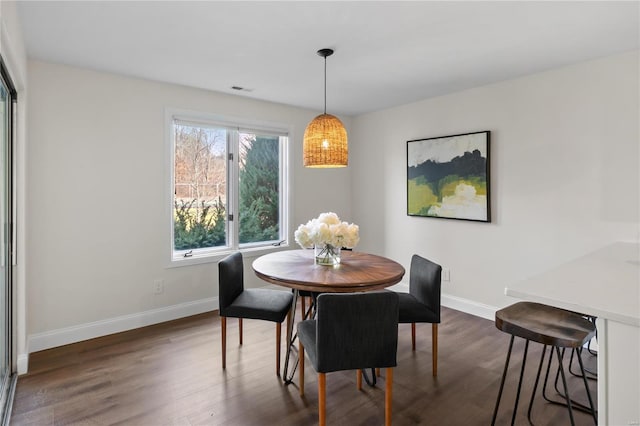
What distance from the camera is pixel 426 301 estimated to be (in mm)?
2539

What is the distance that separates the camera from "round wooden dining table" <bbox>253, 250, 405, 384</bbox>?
6.88 ft

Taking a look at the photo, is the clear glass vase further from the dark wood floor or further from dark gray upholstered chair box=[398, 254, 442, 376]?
the dark wood floor

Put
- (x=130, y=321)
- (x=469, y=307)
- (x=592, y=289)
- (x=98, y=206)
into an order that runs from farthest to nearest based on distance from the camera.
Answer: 1. (x=469, y=307)
2. (x=130, y=321)
3. (x=98, y=206)
4. (x=592, y=289)

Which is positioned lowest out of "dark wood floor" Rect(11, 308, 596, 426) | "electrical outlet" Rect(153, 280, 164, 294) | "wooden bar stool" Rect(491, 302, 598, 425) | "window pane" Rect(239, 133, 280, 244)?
"dark wood floor" Rect(11, 308, 596, 426)

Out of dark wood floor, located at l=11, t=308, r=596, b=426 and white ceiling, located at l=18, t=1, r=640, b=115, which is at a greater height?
white ceiling, located at l=18, t=1, r=640, b=115

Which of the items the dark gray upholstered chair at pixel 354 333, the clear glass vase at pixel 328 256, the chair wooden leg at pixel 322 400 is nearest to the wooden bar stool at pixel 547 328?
the dark gray upholstered chair at pixel 354 333

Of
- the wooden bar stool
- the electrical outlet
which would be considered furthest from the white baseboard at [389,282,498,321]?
the electrical outlet

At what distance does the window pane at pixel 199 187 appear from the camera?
144 inches

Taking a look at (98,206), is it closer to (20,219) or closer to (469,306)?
(20,219)

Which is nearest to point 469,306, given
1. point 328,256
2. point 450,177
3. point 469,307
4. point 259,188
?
point 469,307

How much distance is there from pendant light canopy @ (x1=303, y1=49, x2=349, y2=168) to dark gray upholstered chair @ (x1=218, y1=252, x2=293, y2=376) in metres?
1.02

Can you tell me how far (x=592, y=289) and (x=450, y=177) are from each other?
254 centimetres

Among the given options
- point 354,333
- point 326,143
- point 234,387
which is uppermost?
point 326,143

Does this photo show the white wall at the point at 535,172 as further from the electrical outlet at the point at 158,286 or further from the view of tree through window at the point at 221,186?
the electrical outlet at the point at 158,286
